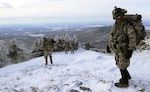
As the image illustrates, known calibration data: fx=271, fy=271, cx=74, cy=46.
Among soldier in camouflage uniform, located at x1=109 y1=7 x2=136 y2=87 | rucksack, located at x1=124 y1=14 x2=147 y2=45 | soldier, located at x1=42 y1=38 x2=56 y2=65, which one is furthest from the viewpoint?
soldier, located at x1=42 y1=38 x2=56 y2=65

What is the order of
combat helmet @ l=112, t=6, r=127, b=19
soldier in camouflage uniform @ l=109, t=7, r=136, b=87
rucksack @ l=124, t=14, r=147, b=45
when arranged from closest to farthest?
rucksack @ l=124, t=14, r=147, b=45
soldier in camouflage uniform @ l=109, t=7, r=136, b=87
combat helmet @ l=112, t=6, r=127, b=19

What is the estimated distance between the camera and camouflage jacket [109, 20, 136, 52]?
9836mm

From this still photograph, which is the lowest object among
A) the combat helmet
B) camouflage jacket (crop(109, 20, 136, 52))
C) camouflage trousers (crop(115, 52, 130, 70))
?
camouflage trousers (crop(115, 52, 130, 70))

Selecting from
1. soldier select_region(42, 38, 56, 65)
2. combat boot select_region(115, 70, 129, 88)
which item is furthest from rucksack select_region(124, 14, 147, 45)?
soldier select_region(42, 38, 56, 65)

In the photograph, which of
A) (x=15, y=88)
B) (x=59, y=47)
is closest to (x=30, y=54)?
(x=59, y=47)

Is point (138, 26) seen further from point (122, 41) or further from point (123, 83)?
point (123, 83)

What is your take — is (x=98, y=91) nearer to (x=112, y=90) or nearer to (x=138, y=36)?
(x=112, y=90)

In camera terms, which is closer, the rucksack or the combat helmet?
the rucksack

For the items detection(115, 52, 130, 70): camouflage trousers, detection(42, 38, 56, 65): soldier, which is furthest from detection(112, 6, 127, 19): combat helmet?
detection(42, 38, 56, 65): soldier

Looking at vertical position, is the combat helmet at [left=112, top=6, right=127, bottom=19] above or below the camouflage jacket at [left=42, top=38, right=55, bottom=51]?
above

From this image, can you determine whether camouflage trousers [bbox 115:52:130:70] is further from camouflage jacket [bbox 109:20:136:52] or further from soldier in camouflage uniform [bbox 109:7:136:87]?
camouflage jacket [bbox 109:20:136:52]

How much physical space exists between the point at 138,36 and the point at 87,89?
2.82m

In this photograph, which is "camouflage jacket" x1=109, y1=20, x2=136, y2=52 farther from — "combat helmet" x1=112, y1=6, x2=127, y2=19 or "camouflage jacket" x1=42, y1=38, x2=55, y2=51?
"camouflage jacket" x1=42, y1=38, x2=55, y2=51

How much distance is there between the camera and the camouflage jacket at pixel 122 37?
32.3 feet
